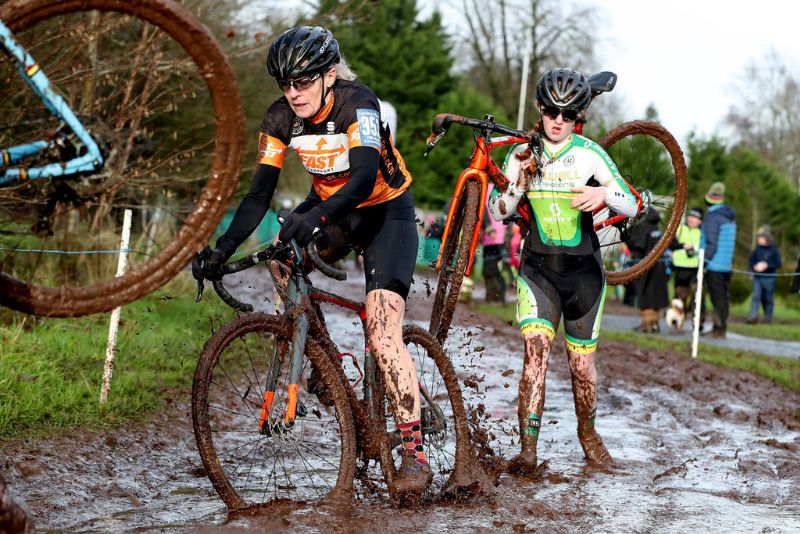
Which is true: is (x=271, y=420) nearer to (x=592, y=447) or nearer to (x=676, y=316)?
(x=592, y=447)

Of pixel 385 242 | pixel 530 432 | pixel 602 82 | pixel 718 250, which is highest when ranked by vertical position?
pixel 602 82

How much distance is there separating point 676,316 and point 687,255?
0.99 meters

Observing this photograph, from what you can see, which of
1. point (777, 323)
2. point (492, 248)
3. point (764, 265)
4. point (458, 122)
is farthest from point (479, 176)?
point (777, 323)

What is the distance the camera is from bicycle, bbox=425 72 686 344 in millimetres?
6250

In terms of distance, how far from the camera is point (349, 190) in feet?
15.8

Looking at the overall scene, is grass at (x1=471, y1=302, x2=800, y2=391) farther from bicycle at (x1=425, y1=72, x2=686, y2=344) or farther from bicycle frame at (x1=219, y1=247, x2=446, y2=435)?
bicycle frame at (x1=219, y1=247, x2=446, y2=435)

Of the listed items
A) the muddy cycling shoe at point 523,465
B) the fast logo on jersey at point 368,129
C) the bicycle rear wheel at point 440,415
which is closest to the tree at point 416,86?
the muddy cycling shoe at point 523,465

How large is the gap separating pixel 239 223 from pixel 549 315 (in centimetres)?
239

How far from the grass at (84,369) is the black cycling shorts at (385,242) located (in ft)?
2.74

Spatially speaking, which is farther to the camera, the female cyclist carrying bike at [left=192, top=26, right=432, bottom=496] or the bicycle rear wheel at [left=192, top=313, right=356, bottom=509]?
the female cyclist carrying bike at [left=192, top=26, right=432, bottom=496]

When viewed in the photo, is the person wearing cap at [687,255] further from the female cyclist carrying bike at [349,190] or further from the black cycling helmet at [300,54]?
the black cycling helmet at [300,54]

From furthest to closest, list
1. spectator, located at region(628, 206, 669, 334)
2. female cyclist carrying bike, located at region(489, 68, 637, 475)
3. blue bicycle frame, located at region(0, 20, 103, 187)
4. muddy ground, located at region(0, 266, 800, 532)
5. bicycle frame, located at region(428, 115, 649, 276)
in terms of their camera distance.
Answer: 1. spectator, located at region(628, 206, 669, 334)
2. female cyclist carrying bike, located at region(489, 68, 637, 475)
3. bicycle frame, located at region(428, 115, 649, 276)
4. muddy ground, located at region(0, 266, 800, 532)
5. blue bicycle frame, located at region(0, 20, 103, 187)

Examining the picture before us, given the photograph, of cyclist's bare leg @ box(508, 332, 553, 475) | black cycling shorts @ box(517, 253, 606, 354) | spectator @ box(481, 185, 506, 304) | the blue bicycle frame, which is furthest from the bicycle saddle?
spectator @ box(481, 185, 506, 304)

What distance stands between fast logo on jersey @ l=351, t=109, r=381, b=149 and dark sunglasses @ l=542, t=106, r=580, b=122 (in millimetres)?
1818
